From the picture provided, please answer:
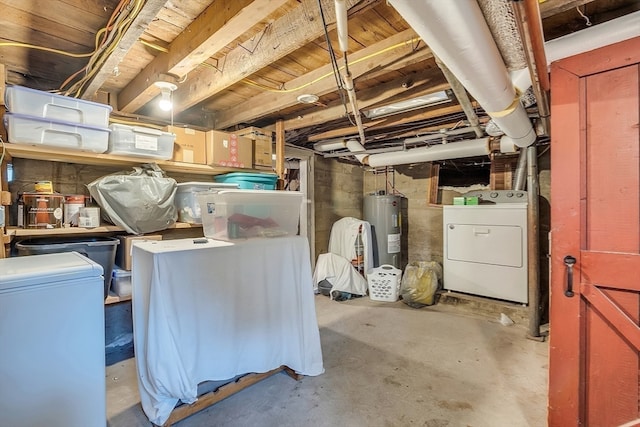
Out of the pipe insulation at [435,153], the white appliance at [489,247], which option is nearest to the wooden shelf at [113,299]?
the pipe insulation at [435,153]

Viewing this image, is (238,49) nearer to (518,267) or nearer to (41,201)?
(41,201)

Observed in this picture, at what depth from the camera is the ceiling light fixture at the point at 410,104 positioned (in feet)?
7.83

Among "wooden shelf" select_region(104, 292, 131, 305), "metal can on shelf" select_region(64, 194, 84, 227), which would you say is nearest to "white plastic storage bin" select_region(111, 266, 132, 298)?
"wooden shelf" select_region(104, 292, 131, 305)

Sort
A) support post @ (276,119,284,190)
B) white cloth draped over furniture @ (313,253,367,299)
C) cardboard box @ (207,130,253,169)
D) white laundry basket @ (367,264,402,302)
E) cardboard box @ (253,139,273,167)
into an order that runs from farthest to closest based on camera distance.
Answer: white cloth draped over furniture @ (313,253,367,299)
white laundry basket @ (367,264,402,302)
support post @ (276,119,284,190)
cardboard box @ (253,139,273,167)
cardboard box @ (207,130,253,169)

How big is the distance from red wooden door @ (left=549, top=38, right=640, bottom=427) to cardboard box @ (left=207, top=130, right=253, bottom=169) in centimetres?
241

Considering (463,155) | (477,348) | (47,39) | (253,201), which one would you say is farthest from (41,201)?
(463,155)

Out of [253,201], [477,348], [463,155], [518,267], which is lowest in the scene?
[477,348]

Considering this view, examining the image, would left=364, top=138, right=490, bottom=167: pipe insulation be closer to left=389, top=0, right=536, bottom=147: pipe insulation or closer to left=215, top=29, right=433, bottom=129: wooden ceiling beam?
left=389, top=0, right=536, bottom=147: pipe insulation

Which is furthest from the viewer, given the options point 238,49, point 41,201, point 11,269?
point 41,201

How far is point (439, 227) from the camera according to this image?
4.59 meters

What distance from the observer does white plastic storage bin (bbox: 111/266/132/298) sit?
2416mm

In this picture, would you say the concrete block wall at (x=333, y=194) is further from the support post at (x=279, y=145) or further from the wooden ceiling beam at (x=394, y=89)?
the wooden ceiling beam at (x=394, y=89)

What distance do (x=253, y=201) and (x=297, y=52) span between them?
1.01m

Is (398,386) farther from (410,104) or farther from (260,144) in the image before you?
(260,144)
